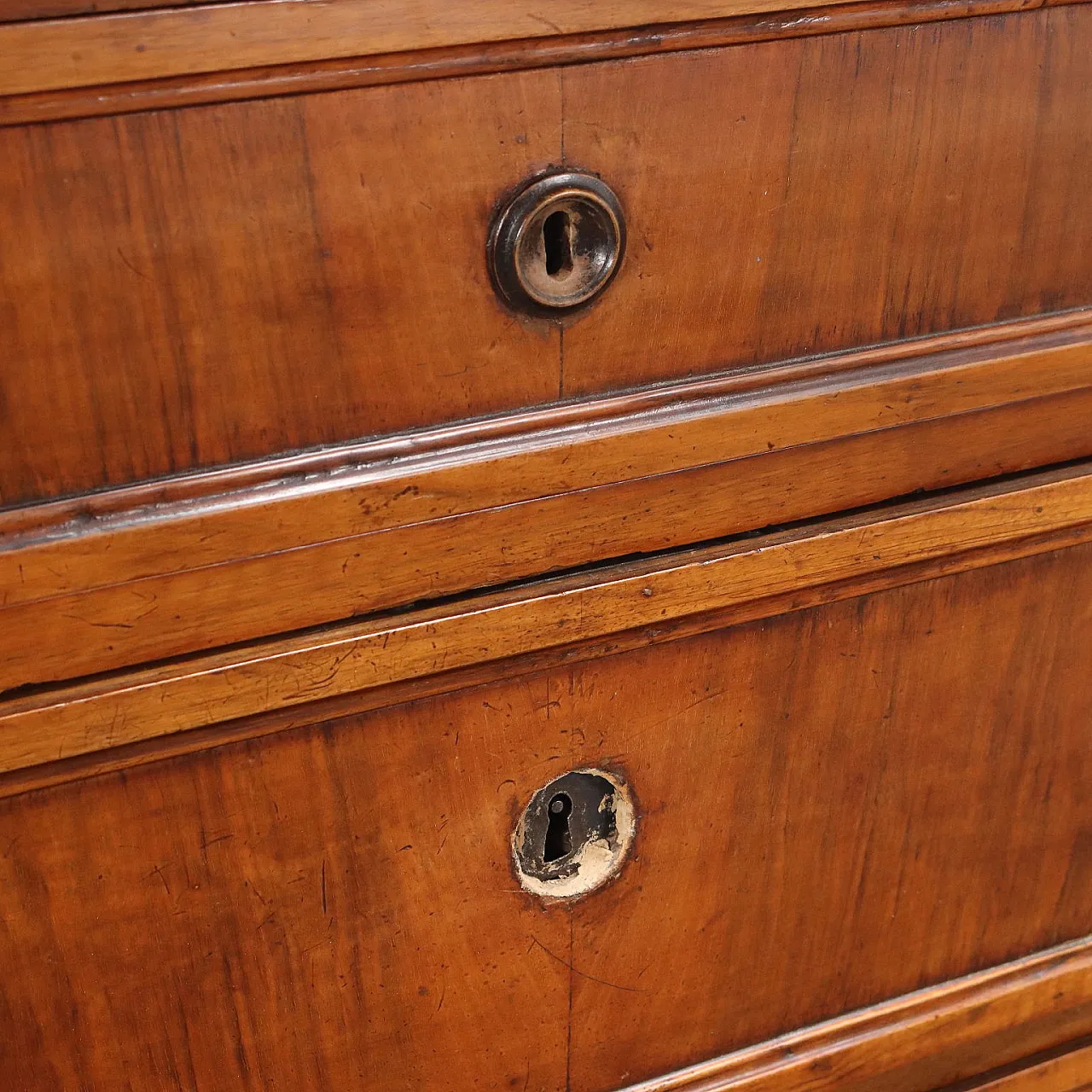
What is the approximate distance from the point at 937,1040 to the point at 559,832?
0.31 metres

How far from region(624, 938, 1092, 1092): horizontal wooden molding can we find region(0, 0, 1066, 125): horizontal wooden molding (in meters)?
0.52

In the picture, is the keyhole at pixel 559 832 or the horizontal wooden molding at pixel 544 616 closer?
the horizontal wooden molding at pixel 544 616

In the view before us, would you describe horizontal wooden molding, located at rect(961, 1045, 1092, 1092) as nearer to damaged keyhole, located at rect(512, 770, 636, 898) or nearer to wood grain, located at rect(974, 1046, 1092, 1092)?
wood grain, located at rect(974, 1046, 1092, 1092)

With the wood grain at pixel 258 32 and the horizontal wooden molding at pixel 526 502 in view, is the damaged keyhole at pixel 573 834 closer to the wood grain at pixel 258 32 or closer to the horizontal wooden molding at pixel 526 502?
the horizontal wooden molding at pixel 526 502

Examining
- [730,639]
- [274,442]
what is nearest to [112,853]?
[274,442]

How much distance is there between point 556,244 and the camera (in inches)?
19.0

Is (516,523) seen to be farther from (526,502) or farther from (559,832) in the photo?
(559,832)

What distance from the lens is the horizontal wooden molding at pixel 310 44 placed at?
0.38 metres

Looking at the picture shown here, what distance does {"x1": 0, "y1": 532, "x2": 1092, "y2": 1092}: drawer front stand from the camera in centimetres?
51

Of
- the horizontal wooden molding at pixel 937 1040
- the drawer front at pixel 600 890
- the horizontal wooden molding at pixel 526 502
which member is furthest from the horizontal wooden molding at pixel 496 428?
the horizontal wooden molding at pixel 937 1040

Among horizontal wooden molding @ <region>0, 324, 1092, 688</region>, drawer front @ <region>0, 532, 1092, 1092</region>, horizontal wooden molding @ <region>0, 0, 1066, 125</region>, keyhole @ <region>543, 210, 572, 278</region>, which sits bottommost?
drawer front @ <region>0, 532, 1092, 1092</region>

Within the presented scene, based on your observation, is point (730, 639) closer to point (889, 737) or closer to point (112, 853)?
point (889, 737)

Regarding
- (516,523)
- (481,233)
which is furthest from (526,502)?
(481,233)

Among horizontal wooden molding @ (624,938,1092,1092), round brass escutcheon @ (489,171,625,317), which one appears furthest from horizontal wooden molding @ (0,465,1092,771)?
horizontal wooden molding @ (624,938,1092,1092)
